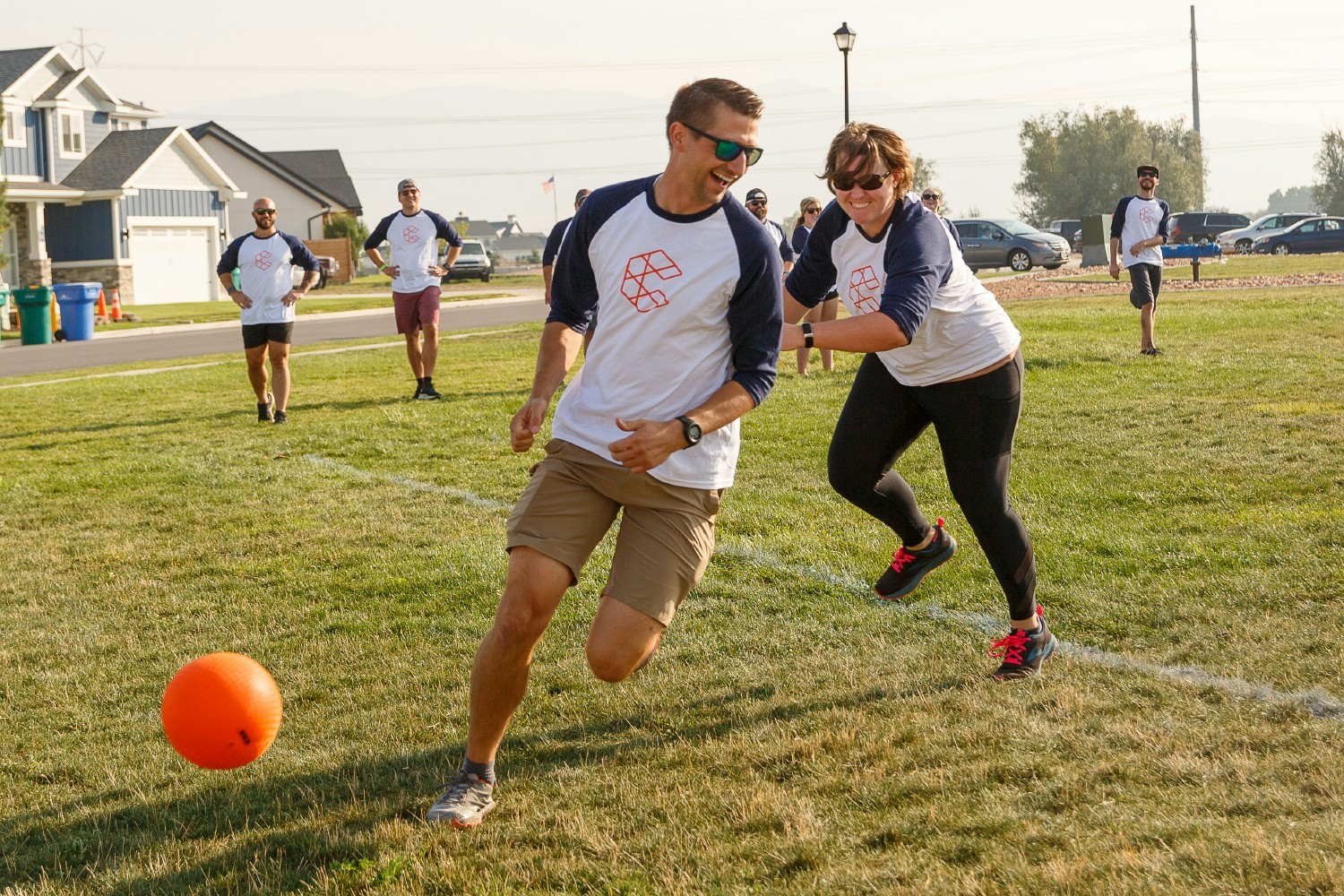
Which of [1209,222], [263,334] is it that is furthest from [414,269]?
[1209,222]

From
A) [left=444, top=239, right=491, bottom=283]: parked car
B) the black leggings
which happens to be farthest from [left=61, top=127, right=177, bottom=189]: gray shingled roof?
the black leggings

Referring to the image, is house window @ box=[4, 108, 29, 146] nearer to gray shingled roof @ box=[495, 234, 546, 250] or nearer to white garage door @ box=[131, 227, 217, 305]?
white garage door @ box=[131, 227, 217, 305]

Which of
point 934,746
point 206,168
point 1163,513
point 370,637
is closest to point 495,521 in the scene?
point 370,637

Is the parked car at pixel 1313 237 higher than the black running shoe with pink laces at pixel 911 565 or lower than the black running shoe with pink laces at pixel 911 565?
higher

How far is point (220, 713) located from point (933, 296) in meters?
2.65

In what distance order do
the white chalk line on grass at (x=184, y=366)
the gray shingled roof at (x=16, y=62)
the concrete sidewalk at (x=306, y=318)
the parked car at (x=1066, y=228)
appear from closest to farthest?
the white chalk line on grass at (x=184, y=366), the concrete sidewalk at (x=306, y=318), the gray shingled roof at (x=16, y=62), the parked car at (x=1066, y=228)

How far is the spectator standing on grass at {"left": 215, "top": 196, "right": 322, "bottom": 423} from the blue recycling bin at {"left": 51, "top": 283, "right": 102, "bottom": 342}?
17.7 meters

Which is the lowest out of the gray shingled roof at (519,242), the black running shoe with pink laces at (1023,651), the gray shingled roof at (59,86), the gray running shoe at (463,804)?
the gray running shoe at (463,804)

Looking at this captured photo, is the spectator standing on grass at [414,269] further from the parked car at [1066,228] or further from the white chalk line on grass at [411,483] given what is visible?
the parked car at [1066,228]

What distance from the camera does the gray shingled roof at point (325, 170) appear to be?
75375 mm

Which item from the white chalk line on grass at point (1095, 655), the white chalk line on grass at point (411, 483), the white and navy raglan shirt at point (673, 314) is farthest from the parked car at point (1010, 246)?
the white and navy raglan shirt at point (673, 314)

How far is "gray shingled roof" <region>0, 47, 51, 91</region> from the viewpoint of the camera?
4138 centimetres

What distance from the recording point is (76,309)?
29.2 m

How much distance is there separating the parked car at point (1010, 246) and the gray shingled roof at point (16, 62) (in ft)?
96.4
